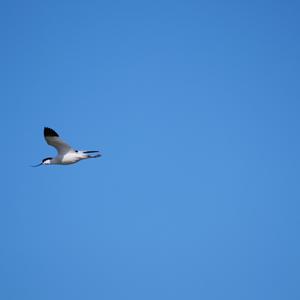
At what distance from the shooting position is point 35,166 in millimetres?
47500

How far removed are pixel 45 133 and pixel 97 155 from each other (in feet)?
8.98

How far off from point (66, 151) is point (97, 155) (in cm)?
174

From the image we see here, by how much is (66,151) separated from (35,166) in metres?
2.57

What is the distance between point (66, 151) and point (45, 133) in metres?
1.62

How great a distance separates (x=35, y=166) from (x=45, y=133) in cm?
328

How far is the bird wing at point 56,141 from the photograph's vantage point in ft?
147

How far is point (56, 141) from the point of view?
148ft

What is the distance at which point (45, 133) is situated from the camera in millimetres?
44781

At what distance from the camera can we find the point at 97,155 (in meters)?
45.1

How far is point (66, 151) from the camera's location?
45781 millimetres

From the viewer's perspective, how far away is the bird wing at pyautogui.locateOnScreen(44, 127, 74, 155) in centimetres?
4466
